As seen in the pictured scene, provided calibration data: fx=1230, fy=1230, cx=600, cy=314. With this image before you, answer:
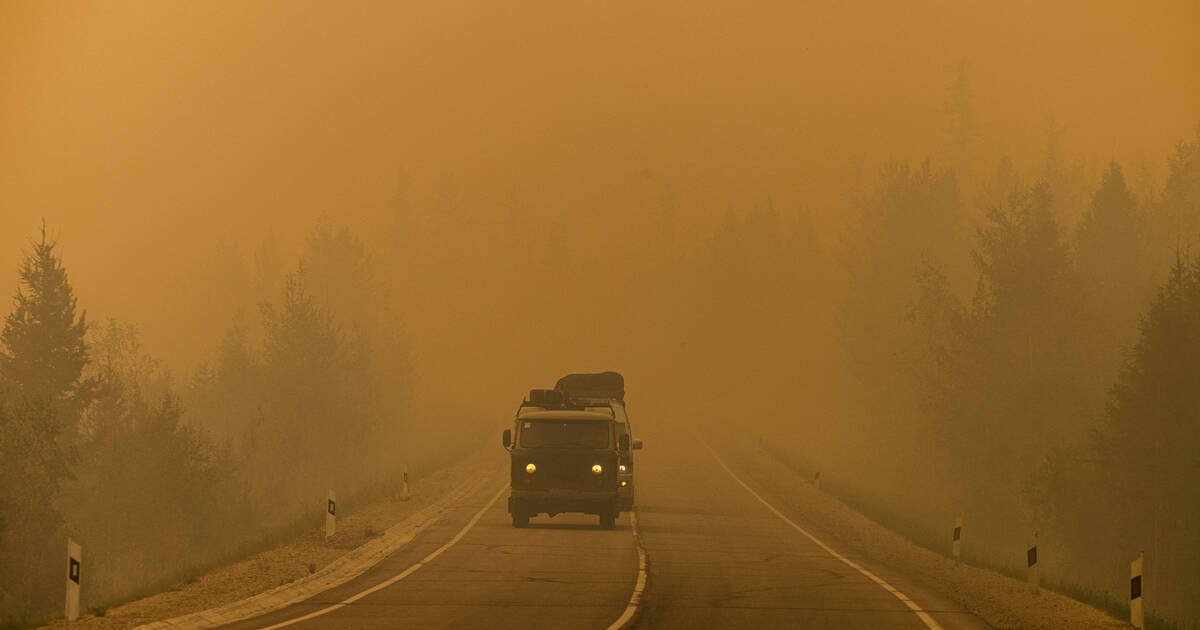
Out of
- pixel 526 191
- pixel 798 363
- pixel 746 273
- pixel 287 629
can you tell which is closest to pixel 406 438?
pixel 798 363

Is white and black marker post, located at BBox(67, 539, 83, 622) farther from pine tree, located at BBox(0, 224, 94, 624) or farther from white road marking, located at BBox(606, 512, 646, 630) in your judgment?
pine tree, located at BBox(0, 224, 94, 624)

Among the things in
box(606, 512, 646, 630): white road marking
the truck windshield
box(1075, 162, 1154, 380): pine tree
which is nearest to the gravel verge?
the truck windshield

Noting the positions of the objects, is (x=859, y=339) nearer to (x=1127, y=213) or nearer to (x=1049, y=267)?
(x=1127, y=213)

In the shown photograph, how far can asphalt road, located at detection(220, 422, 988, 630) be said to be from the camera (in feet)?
56.3

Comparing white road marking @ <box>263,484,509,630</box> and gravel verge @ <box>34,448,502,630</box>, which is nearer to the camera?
white road marking @ <box>263,484,509,630</box>

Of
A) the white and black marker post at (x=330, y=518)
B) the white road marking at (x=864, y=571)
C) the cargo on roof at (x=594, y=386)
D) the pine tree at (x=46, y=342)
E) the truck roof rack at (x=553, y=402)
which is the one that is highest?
the pine tree at (x=46, y=342)

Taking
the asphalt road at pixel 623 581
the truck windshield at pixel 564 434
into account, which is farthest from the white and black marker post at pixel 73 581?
the truck windshield at pixel 564 434

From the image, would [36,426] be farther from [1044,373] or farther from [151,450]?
[1044,373]

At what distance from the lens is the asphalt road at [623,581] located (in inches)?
675

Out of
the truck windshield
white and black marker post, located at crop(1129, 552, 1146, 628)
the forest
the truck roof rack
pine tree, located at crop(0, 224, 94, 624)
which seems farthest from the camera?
the forest

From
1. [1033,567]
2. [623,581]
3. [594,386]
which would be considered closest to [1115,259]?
[594,386]

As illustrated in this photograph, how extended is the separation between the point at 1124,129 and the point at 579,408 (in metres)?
138

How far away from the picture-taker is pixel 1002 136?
125625mm

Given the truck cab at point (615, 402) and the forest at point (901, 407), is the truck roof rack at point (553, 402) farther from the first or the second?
the forest at point (901, 407)
